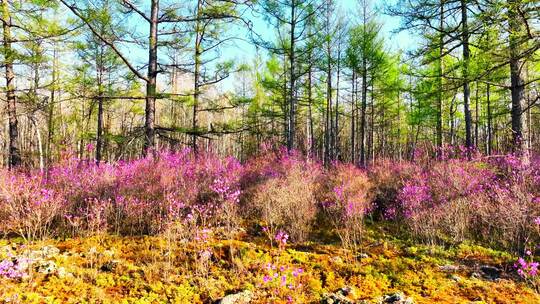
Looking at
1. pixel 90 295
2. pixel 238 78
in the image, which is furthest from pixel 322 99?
pixel 90 295

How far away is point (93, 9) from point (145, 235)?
140 inches

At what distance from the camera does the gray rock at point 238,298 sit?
10.5 feet

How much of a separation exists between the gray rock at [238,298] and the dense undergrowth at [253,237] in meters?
0.15

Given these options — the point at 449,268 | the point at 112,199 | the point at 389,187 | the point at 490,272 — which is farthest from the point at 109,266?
the point at 389,187

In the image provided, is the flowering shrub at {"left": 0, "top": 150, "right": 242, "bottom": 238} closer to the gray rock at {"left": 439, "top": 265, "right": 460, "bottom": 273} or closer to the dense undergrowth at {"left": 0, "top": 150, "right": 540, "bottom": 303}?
the dense undergrowth at {"left": 0, "top": 150, "right": 540, "bottom": 303}

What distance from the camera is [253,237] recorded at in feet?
17.1

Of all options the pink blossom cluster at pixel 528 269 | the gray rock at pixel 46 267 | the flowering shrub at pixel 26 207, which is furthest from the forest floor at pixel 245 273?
the flowering shrub at pixel 26 207

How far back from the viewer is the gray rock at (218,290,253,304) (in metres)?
3.20

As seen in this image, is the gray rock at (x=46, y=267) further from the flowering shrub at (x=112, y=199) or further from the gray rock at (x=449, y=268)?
the gray rock at (x=449, y=268)

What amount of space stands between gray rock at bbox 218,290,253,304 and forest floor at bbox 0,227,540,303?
0.01 metres

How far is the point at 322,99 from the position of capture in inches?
851

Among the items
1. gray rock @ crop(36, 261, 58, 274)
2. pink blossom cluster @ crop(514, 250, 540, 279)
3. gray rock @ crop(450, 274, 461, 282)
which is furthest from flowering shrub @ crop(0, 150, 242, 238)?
pink blossom cluster @ crop(514, 250, 540, 279)

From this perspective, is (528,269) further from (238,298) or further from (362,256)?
(238,298)

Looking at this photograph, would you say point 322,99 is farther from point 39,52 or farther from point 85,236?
point 85,236
